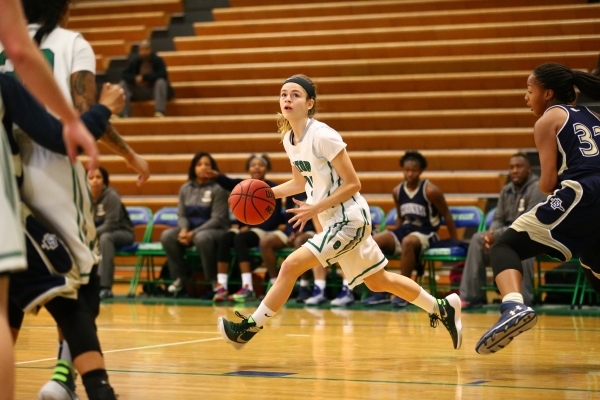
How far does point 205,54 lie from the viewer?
14.5 meters

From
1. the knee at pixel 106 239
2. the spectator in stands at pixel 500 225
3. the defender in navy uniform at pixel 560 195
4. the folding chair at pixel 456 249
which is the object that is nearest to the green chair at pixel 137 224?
the knee at pixel 106 239

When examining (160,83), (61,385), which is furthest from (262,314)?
(160,83)

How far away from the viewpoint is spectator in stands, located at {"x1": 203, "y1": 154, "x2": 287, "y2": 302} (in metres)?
9.38

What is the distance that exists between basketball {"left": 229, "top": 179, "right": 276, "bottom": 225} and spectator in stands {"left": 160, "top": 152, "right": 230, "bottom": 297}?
4.13 meters

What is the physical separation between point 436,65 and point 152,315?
20.4ft

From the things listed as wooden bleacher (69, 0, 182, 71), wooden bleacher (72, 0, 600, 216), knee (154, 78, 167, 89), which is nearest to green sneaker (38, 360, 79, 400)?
wooden bleacher (72, 0, 600, 216)

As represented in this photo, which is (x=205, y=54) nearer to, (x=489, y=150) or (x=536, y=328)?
(x=489, y=150)

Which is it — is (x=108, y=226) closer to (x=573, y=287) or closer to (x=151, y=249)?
(x=151, y=249)

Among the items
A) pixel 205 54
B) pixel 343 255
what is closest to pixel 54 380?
pixel 343 255

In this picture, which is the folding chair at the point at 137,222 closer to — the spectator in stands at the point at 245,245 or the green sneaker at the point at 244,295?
the spectator in stands at the point at 245,245

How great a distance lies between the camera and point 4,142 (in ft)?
8.82

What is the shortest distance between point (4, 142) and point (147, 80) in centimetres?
1109

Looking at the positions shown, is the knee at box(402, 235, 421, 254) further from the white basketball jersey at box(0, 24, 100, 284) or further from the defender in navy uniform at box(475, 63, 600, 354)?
the white basketball jersey at box(0, 24, 100, 284)

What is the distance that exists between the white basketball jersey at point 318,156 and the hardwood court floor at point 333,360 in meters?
0.96
